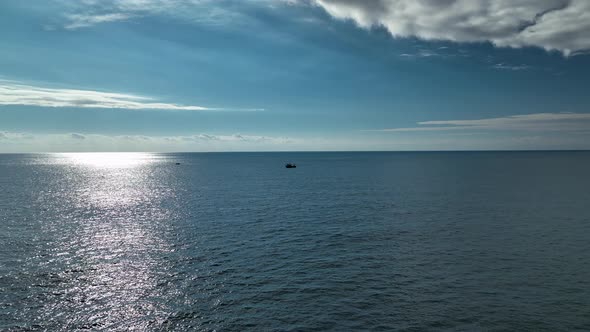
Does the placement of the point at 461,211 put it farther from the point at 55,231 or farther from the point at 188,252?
the point at 55,231

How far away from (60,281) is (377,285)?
33537mm

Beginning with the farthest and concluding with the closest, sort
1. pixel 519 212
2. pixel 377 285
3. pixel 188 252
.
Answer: pixel 519 212, pixel 188 252, pixel 377 285

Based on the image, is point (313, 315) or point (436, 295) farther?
point (436, 295)

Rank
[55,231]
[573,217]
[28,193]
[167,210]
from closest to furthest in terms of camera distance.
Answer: [55,231], [573,217], [167,210], [28,193]

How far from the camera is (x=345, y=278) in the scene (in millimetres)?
36219

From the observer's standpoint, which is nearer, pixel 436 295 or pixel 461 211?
pixel 436 295

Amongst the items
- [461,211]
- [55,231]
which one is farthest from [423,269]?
[55,231]

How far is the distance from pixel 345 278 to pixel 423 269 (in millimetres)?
9561

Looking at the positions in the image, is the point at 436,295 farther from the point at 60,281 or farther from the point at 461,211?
the point at 461,211

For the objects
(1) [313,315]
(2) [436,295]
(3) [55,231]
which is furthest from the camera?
(3) [55,231]

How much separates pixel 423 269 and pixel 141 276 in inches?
1263

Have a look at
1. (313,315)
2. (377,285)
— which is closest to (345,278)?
(377,285)

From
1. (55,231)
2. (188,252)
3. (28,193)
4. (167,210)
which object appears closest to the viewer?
(188,252)

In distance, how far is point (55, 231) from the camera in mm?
56062
